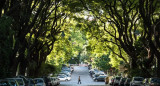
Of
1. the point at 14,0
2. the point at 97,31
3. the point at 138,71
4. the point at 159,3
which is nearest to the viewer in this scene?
the point at 14,0

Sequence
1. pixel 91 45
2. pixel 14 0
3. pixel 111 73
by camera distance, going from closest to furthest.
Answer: pixel 14 0, pixel 91 45, pixel 111 73

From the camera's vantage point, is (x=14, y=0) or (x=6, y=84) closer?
(x=6, y=84)

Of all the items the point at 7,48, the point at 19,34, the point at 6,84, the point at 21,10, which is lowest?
the point at 6,84

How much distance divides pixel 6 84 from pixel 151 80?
13.0m

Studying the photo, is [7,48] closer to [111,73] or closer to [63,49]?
[63,49]

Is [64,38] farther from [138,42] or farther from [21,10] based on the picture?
[21,10]

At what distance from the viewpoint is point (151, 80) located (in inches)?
1011

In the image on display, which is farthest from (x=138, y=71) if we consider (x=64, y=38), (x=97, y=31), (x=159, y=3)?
(x=64, y=38)

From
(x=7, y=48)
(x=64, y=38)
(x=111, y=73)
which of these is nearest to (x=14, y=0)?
(x=7, y=48)

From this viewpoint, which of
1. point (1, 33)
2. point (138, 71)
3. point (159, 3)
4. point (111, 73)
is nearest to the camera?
point (1, 33)

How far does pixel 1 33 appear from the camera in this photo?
1856 cm

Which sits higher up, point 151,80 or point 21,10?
point 21,10

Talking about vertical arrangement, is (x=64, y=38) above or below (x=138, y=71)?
above

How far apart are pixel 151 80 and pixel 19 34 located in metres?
11.5
